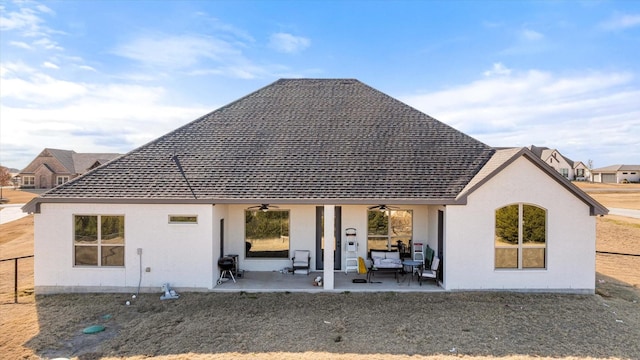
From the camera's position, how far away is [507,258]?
11.1 meters

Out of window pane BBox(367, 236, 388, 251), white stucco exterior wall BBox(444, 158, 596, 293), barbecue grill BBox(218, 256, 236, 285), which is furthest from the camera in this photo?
window pane BBox(367, 236, 388, 251)

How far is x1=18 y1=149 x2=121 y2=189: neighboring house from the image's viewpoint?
61.8 metres

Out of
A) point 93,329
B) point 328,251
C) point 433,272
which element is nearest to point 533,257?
point 433,272

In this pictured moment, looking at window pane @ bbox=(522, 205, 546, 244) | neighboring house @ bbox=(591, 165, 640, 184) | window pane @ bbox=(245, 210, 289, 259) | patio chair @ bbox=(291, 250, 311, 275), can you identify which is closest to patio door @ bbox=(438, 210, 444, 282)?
window pane @ bbox=(522, 205, 546, 244)

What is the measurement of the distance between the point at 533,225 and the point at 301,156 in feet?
27.1

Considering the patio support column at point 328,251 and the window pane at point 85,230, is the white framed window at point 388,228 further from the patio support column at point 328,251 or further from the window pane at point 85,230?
the window pane at point 85,230

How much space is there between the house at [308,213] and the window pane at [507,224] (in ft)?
0.15

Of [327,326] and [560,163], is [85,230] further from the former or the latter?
[560,163]

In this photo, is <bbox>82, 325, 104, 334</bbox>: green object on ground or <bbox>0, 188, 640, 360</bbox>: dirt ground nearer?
<bbox>0, 188, 640, 360</bbox>: dirt ground

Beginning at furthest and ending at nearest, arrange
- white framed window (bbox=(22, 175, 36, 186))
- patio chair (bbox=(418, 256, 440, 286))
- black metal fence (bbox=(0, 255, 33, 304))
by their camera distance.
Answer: white framed window (bbox=(22, 175, 36, 186)) → patio chair (bbox=(418, 256, 440, 286)) → black metal fence (bbox=(0, 255, 33, 304))

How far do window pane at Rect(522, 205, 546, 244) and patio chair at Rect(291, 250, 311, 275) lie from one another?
739cm

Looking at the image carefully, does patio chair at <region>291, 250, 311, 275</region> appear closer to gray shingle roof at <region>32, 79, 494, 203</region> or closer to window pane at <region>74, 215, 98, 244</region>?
gray shingle roof at <region>32, 79, 494, 203</region>

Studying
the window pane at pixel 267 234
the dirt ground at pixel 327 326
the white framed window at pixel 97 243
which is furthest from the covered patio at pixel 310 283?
the white framed window at pixel 97 243

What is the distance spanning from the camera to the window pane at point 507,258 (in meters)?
11.1
